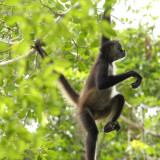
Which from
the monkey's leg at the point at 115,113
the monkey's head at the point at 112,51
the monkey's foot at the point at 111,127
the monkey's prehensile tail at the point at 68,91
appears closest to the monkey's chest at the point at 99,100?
the monkey's leg at the point at 115,113

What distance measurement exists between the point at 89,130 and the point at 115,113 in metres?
0.54

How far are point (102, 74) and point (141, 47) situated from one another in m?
5.94

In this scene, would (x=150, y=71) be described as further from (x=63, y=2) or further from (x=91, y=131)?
(x=63, y=2)

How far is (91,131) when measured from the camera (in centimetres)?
434

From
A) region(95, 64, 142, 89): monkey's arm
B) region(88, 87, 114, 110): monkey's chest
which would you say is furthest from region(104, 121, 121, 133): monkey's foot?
region(95, 64, 142, 89): monkey's arm

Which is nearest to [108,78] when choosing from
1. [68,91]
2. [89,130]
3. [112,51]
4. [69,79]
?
[112,51]

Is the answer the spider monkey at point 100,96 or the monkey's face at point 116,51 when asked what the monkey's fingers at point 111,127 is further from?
the monkey's face at point 116,51

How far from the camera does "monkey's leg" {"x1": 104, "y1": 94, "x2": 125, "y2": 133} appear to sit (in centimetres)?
449

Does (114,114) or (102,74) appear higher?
(102,74)

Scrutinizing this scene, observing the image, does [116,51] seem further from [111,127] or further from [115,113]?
[111,127]

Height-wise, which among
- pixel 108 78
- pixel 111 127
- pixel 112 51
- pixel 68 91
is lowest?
pixel 111 127

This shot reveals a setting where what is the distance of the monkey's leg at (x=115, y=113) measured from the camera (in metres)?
4.49

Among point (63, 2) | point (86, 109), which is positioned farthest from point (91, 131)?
point (63, 2)

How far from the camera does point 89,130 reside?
14.3 ft
